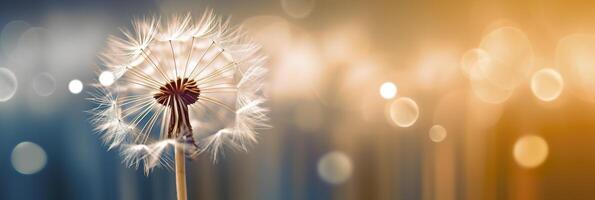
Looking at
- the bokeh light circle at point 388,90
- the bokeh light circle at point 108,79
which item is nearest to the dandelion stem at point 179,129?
the bokeh light circle at point 108,79

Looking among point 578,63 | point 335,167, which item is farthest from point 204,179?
point 578,63

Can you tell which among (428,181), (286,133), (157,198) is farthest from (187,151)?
(428,181)

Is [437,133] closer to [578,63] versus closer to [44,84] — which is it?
[578,63]

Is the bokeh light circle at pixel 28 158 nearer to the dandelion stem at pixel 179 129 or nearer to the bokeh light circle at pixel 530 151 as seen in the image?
the dandelion stem at pixel 179 129

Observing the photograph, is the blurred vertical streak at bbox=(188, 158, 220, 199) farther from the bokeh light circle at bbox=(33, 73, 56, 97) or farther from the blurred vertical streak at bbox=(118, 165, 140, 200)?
the bokeh light circle at bbox=(33, 73, 56, 97)

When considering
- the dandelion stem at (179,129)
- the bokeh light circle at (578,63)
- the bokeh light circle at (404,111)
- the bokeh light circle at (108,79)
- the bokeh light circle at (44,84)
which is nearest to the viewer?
the dandelion stem at (179,129)

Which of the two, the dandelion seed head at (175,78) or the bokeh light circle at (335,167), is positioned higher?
the dandelion seed head at (175,78)
